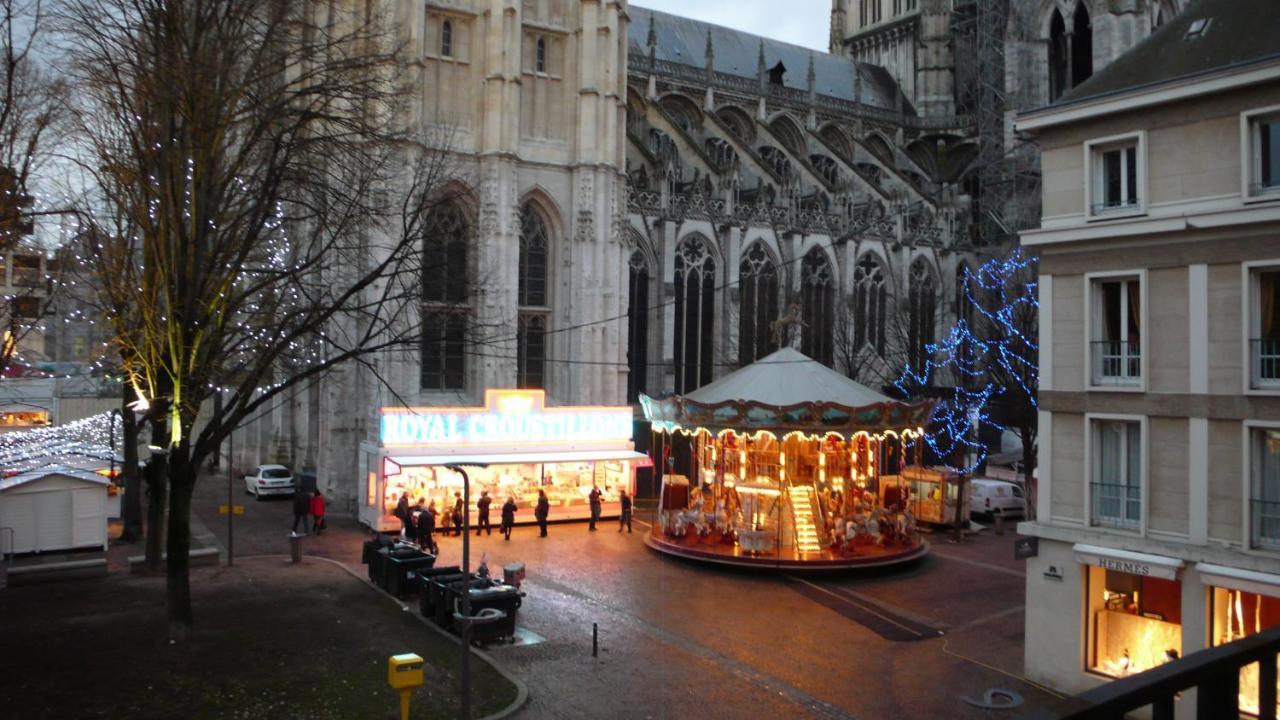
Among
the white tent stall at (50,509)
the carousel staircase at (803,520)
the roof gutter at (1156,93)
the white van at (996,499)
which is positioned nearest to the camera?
the roof gutter at (1156,93)

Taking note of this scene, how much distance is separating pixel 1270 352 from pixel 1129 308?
1.71 meters

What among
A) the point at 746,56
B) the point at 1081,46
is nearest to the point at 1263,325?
the point at 1081,46

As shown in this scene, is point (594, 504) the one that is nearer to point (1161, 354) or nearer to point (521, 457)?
point (521, 457)

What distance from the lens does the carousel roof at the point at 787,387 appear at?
22.4 metres

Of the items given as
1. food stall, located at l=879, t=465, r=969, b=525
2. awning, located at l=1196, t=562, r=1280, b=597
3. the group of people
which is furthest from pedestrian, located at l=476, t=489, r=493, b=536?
awning, located at l=1196, t=562, r=1280, b=597

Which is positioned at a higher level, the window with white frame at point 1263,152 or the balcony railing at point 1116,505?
the window with white frame at point 1263,152

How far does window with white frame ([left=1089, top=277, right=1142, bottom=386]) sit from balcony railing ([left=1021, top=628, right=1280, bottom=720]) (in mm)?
10640

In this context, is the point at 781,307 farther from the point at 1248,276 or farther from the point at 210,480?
the point at 1248,276

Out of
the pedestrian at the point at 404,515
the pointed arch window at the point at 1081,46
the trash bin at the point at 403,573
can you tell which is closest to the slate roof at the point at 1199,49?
the trash bin at the point at 403,573

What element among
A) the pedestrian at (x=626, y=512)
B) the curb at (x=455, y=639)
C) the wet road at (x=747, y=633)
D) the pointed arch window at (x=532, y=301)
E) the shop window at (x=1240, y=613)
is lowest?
the wet road at (x=747, y=633)

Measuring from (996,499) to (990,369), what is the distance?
5.43 metres

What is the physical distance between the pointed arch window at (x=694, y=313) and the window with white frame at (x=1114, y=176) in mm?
26882

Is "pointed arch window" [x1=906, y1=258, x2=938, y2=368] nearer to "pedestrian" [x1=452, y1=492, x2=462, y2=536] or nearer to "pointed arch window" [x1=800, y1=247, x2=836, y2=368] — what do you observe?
"pointed arch window" [x1=800, y1=247, x2=836, y2=368]

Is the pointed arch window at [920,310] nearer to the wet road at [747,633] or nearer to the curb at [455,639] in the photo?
the wet road at [747,633]
